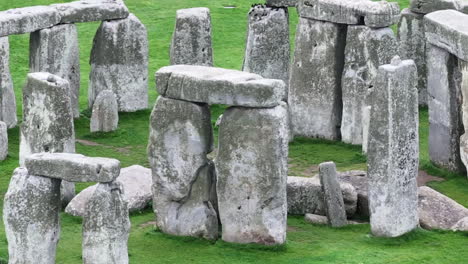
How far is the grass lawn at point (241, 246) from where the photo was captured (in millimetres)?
25453

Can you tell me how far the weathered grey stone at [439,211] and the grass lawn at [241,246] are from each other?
11.9 inches

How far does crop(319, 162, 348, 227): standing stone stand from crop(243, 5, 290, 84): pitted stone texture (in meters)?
8.95

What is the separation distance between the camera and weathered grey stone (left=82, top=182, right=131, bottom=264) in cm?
2353

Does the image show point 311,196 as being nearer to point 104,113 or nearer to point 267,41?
point 104,113

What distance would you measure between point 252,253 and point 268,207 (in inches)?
29.3

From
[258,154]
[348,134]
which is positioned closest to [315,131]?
[348,134]

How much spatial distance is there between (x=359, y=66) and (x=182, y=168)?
7196 millimetres

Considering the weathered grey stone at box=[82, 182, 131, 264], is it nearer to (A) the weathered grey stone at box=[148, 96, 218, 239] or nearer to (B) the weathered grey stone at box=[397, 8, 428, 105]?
(A) the weathered grey stone at box=[148, 96, 218, 239]

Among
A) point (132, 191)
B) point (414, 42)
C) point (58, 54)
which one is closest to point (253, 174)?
point (132, 191)

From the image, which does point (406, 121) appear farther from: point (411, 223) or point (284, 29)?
point (284, 29)

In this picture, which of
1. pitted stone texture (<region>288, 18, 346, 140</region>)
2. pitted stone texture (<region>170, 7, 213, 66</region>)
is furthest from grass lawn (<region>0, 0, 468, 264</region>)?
pitted stone texture (<region>170, 7, 213, 66</region>)

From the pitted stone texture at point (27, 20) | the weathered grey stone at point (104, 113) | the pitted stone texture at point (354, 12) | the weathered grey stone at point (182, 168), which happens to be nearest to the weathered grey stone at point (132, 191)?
the weathered grey stone at point (182, 168)

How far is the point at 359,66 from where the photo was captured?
107ft

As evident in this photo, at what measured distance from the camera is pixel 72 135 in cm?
2798
